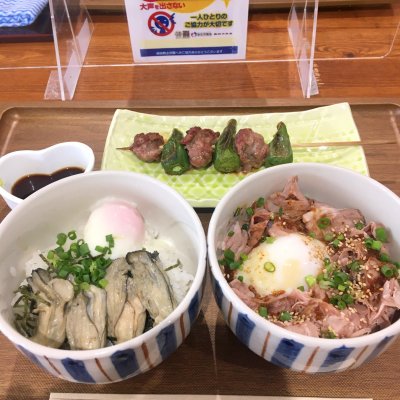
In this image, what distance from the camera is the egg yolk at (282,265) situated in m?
1.21

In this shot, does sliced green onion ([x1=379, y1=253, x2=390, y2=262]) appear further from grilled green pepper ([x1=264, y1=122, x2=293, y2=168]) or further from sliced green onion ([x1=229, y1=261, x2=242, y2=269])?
grilled green pepper ([x1=264, y1=122, x2=293, y2=168])

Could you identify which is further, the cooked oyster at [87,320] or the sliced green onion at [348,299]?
the sliced green onion at [348,299]

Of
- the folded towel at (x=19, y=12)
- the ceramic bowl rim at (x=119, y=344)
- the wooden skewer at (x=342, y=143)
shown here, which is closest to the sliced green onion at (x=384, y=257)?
the ceramic bowl rim at (x=119, y=344)

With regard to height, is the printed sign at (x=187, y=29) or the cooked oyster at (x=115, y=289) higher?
the printed sign at (x=187, y=29)

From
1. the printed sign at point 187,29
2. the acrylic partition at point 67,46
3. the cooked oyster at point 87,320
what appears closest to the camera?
the cooked oyster at point 87,320

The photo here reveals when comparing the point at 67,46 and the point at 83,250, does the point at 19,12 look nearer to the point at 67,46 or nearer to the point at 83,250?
the point at 67,46

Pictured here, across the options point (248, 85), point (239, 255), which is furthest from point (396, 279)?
point (248, 85)

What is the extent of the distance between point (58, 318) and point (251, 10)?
2.34 meters

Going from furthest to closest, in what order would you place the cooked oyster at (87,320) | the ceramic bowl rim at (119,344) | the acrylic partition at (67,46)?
the acrylic partition at (67,46) → the cooked oyster at (87,320) → the ceramic bowl rim at (119,344)

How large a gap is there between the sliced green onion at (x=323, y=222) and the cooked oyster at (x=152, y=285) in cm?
48

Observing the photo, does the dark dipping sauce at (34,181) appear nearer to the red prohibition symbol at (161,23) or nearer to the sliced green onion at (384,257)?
the red prohibition symbol at (161,23)

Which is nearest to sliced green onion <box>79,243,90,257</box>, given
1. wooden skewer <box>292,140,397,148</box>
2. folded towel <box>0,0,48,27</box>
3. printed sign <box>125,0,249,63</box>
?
wooden skewer <box>292,140,397,148</box>

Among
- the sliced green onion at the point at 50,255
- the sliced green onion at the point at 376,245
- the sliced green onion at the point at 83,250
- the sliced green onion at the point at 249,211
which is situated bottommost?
the sliced green onion at the point at 83,250

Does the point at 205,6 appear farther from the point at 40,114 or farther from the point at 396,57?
the point at 396,57
